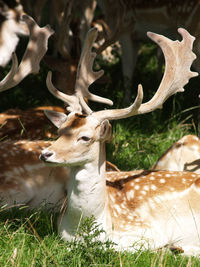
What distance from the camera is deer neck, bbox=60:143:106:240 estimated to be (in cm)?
359

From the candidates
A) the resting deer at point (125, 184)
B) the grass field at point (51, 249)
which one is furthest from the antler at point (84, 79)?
the grass field at point (51, 249)

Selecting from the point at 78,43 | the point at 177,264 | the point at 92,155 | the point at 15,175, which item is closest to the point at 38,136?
the point at 15,175

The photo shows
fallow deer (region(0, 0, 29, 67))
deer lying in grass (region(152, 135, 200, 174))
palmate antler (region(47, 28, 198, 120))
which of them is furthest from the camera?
fallow deer (region(0, 0, 29, 67))

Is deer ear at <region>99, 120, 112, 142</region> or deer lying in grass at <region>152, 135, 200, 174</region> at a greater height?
deer ear at <region>99, 120, 112, 142</region>

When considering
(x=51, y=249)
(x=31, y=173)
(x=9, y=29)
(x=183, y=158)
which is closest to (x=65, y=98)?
(x=31, y=173)

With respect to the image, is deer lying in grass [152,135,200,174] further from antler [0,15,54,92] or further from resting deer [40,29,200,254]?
antler [0,15,54,92]

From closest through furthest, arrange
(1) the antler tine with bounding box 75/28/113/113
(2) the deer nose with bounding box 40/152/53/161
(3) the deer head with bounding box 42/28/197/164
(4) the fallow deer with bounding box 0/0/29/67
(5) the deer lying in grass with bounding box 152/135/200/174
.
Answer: (2) the deer nose with bounding box 40/152/53/161 → (3) the deer head with bounding box 42/28/197/164 → (1) the antler tine with bounding box 75/28/113/113 → (5) the deer lying in grass with bounding box 152/135/200/174 → (4) the fallow deer with bounding box 0/0/29/67

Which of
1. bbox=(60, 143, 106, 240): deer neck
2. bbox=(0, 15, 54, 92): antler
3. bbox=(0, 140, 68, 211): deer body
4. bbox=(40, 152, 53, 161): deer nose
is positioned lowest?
bbox=(0, 140, 68, 211): deer body

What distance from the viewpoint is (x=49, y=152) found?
3426mm

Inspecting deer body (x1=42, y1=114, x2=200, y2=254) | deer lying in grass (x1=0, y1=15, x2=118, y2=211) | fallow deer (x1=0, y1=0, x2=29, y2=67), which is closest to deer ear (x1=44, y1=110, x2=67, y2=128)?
deer body (x1=42, y1=114, x2=200, y2=254)

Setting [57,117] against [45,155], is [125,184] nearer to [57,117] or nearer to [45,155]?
[57,117]

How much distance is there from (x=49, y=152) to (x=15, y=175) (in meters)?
1.02

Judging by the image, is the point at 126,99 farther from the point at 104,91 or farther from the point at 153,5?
the point at 153,5

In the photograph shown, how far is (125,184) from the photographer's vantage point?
13.6 ft
